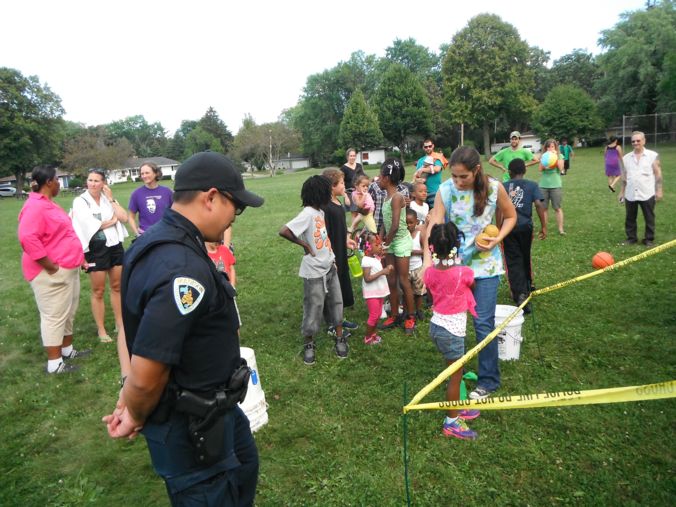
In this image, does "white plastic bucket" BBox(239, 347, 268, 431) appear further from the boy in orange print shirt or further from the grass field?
the boy in orange print shirt

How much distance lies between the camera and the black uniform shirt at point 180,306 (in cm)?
170

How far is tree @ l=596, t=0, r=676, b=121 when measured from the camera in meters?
43.6

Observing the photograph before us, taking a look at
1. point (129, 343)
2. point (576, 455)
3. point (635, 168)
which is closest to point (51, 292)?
point (129, 343)

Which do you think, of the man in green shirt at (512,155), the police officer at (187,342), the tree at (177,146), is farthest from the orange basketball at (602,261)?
the tree at (177,146)

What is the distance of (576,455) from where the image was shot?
358 centimetres

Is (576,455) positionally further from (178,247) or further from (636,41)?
(636,41)

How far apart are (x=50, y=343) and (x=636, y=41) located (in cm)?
5596

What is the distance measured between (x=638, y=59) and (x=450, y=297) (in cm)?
5345

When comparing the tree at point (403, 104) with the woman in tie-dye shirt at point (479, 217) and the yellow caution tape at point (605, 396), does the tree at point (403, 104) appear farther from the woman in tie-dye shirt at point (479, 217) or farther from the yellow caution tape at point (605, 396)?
the yellow caution tape at point (605, 396)

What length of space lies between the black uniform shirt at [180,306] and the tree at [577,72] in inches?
3229

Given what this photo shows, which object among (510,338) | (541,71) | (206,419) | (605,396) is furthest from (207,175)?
(541,71)

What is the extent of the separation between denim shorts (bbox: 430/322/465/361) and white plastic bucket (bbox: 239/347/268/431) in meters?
1.61

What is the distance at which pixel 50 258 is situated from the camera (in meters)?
5.29

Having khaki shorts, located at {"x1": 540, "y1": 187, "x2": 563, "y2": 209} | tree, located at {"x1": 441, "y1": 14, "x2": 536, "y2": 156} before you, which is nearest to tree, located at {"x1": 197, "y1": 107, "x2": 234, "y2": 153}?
tree, located at {"x1": 441, "y1": 14, "x2": 536, "y2": 156}
